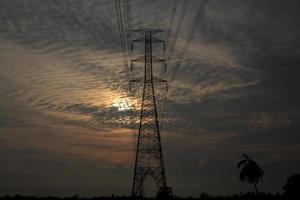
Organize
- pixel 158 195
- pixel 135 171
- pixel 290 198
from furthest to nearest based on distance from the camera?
1. pixel 290 198
2. pixel 158 195
3. pixel 135 171

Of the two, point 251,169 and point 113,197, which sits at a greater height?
point 251,169

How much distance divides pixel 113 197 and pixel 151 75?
26.4m

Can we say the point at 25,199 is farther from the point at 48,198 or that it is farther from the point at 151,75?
the point at 151,75

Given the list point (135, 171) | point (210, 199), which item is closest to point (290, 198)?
point (210, 199)

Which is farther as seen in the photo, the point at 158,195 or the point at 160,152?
the point at 158,195

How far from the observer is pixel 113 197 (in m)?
69.8

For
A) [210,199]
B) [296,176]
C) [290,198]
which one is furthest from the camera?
[210,199]

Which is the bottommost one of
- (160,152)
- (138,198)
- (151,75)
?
(138,198)

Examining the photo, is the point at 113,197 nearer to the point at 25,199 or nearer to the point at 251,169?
the point at 25,199

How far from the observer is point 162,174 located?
50875mm

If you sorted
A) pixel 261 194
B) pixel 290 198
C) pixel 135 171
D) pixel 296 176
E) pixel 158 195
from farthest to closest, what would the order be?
pixel 261 194
pixel 296 176
pixel 290 198
pixel 158 195
pixel 135 171

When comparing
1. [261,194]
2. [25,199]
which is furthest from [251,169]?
[25,199]

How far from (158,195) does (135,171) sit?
8.64 meters

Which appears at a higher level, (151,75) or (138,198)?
(151,75)
